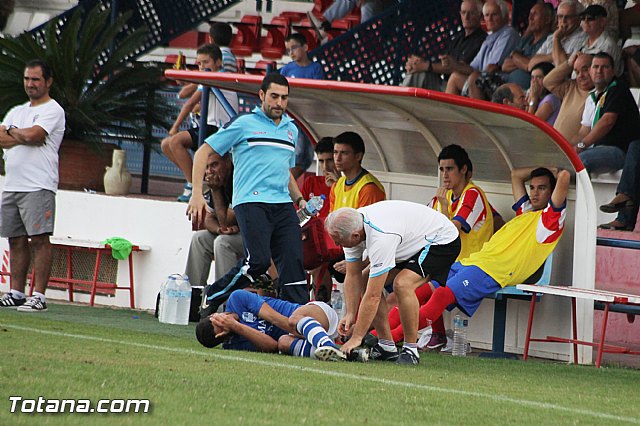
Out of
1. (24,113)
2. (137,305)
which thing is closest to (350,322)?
(24,113)

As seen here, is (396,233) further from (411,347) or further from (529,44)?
(529,44)

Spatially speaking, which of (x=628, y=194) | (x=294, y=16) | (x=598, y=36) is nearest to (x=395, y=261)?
(x=628, y=194)

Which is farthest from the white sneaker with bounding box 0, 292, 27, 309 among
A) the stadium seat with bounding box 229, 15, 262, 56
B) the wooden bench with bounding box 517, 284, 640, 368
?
the stadium seat with bounding box 229, 15, 262, 56

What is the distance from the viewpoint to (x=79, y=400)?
6.39 m

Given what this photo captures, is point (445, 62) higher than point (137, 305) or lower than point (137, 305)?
higher

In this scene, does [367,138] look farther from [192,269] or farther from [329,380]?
[329,380]

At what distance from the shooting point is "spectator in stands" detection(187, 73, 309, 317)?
10359 mm

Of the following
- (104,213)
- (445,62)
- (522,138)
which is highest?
(445,62)

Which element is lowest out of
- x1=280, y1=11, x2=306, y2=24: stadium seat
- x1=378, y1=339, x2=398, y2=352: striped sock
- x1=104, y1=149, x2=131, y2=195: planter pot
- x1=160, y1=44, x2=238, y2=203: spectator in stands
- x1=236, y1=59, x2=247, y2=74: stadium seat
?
x1=378, y1=339, x2=398, y2=352: striped sock

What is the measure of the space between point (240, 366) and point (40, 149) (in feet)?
15.7

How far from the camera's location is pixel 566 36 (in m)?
14.3

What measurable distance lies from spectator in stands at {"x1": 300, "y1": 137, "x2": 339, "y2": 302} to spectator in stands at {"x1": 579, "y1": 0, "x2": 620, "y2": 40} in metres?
3.38

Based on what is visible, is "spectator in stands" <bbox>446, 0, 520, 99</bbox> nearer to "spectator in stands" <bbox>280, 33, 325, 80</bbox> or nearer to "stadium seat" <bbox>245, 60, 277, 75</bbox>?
"spectator in stands" <bbox>280, 33, 325, 80</bbox>

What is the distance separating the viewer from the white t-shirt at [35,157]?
1216 cm
